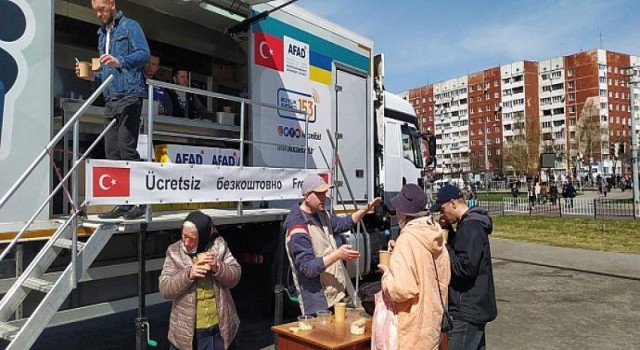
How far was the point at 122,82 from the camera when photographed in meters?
4.26

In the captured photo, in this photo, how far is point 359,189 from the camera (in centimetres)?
809

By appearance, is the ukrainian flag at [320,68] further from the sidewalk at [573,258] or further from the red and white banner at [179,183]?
the sidewalk at [573,258]

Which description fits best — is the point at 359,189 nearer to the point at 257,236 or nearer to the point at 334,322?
the point at 257,236

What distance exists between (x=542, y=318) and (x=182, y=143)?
17.0 ft

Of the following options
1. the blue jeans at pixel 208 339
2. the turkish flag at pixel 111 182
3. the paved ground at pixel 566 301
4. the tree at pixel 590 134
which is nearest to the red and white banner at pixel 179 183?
the turkish flag at pixel 111 182

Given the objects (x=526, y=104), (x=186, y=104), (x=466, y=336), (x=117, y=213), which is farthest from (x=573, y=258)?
(x=526, y=104)

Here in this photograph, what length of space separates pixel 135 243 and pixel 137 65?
1.50m

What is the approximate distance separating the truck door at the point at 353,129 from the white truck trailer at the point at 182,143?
3 centimetres

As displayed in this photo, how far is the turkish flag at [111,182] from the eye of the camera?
141 inches

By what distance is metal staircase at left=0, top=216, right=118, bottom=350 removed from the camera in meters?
3.21

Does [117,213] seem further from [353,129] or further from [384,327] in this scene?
[353,129]

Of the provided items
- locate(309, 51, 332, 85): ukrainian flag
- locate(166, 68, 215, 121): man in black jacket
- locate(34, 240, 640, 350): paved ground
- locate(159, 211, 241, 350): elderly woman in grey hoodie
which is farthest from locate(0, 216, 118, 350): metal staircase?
locate(309, 51, 332, 85): ukrainian flag

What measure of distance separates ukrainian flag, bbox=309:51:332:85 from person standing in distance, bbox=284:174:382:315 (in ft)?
11.0

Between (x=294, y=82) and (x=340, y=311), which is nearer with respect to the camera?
(x=340, y=311)
